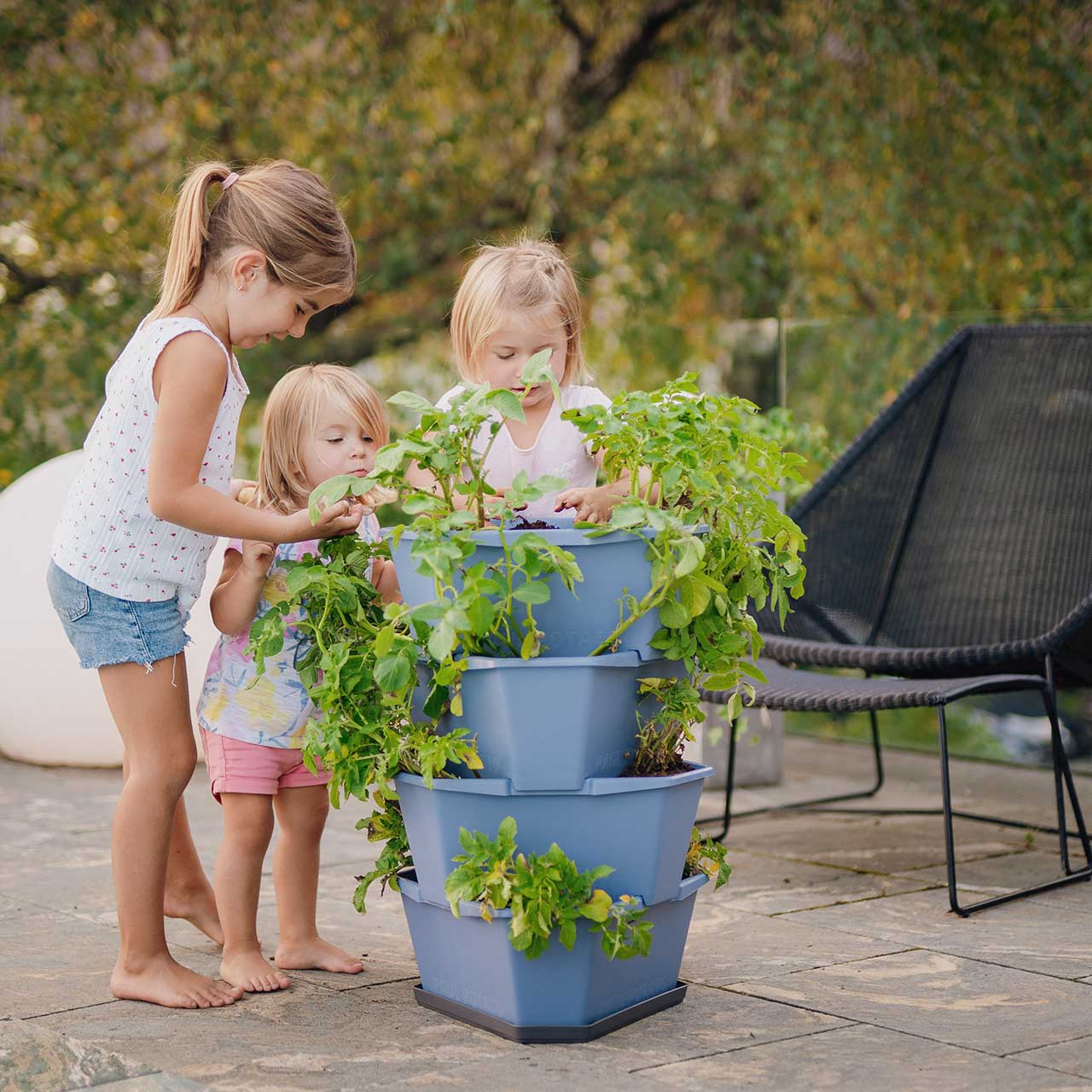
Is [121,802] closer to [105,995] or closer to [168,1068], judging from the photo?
[105,995]

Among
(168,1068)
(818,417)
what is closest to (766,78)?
(818,417)

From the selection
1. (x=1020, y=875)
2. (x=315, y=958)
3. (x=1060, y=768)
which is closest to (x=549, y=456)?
(x=315, y=958)

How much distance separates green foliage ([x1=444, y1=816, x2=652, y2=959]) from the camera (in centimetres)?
199

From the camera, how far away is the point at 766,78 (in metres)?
5.58

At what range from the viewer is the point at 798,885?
9.87ft

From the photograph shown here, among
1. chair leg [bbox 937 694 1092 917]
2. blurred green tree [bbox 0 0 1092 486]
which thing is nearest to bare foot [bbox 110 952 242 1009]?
chair leg [bbox 937 694 1092 917]

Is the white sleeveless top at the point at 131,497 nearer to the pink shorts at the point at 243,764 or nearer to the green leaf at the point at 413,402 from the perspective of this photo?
the pink shorts at the point at 243,764

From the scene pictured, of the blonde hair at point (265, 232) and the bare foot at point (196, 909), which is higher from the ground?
the blonde hair at point (265, 232)

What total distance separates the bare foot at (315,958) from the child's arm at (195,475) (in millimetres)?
702

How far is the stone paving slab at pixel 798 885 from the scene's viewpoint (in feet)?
9.41

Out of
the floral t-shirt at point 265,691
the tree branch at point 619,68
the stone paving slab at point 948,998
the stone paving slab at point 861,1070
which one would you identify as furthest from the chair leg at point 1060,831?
the tree branch at point 619,68

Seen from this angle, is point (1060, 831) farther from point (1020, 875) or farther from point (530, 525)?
point (530, 525)

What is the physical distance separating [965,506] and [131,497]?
2139mm

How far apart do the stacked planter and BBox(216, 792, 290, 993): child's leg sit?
1.14 feet
